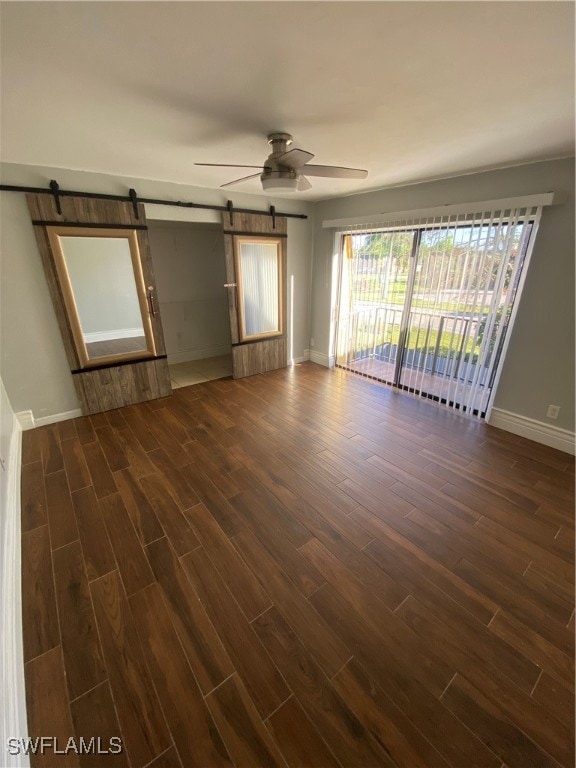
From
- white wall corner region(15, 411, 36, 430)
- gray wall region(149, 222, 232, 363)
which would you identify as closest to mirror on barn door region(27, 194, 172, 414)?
white wall corner region(15, 411, 36, 430)

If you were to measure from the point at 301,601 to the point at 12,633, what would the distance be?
125 centimetres

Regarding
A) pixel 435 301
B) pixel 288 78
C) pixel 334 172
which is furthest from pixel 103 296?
pixel 435 301

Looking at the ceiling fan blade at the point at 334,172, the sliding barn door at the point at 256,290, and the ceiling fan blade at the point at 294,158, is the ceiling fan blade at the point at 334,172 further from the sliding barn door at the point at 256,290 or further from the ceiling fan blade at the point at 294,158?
the sliding barn door at the point at 256,290

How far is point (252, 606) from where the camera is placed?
1.46 m

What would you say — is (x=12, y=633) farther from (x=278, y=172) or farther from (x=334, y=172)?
(x=334, y=172)

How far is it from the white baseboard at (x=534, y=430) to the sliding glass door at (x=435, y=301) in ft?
0.72

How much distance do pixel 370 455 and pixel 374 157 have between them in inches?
94.2

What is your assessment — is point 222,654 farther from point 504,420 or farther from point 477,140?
point 477,140

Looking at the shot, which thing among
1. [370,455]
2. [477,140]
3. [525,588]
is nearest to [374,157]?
[477,140]

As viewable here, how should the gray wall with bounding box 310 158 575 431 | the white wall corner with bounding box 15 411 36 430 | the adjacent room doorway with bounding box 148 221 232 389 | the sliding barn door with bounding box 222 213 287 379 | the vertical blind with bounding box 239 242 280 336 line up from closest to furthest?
the gray wall with bounding box 310 158 575 431 → the white wall corner with bounding box 15 411 36 430 → the sliding barn door with bounding box 222 213 287 379 → the vertical blind with bounding box 239 242 280 336 → the adjacent room doorway with bounding box 148 221 232 389

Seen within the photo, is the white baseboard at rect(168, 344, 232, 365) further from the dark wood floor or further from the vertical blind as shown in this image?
the dark wood floor

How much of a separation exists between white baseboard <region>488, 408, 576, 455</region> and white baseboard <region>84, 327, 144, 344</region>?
12.6 feet

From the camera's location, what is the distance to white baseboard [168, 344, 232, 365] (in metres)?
4.88

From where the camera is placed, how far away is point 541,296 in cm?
253
